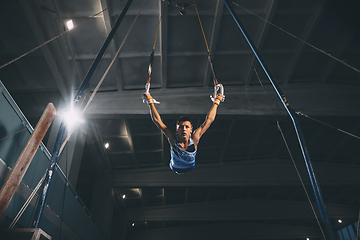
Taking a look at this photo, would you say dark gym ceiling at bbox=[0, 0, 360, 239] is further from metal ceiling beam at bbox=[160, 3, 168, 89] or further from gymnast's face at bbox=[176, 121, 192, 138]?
gymnast's face at bbox=[176, 121, 192, 138]

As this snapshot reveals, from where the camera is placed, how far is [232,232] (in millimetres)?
24281

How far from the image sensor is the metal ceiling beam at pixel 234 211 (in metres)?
21.0

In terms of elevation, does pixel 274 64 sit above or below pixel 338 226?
above

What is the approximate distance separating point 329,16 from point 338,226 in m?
25.1

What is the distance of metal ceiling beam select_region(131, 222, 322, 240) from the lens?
953 inches

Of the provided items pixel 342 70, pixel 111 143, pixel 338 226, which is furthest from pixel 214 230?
pixel 342 70

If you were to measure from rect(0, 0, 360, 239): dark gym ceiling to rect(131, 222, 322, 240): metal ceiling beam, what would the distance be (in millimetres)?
10786

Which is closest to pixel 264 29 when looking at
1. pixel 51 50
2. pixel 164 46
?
pixel 164 46

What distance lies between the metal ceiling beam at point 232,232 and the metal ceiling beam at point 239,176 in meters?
10.7

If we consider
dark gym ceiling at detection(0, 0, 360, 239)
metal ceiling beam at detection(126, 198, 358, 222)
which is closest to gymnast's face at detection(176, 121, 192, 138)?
dark gym ceiling at detection(0, 0, 360, 239)

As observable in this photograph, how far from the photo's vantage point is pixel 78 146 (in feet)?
34.3

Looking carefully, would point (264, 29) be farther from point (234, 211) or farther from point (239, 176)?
point (234, 211)

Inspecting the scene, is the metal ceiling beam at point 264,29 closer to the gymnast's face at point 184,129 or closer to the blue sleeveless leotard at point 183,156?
the gymnast's face at point 184,129

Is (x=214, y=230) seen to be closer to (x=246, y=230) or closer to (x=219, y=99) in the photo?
(x=246, y=230)
